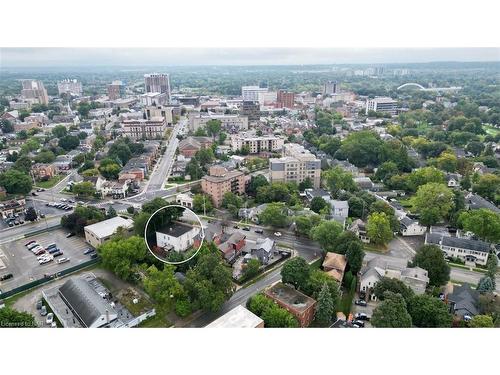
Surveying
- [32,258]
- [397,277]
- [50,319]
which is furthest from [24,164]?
[397,277]

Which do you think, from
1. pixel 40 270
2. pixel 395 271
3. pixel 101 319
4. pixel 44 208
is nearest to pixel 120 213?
pixel 44 208

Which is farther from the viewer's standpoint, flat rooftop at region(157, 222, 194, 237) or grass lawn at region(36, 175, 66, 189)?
grass lawn at region(36, 175, 66, 189)

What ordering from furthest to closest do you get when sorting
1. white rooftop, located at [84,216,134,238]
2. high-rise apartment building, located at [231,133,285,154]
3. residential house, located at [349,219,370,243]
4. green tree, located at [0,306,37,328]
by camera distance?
1. high-rise apartment building, located at [231,133,285,154]
2. residential house, located at [349,219,370,243]
3. white rooftop, located at [84,216,134,238]
4. green tree, located at [0,306,37,328]

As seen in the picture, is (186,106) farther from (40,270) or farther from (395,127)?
(40,270)

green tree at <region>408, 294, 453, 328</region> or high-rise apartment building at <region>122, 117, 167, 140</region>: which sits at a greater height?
high-rise apartment building at <region>122, 117, 167, 140</region>

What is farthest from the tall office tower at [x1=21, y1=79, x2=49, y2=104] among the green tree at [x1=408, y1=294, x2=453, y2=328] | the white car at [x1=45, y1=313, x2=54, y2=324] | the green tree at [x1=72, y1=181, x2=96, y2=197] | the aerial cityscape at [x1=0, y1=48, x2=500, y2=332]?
the green tree at [x1=408, y1=294, x2=453, y2=328]

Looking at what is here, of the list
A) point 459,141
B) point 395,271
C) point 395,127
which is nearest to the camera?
point 395,271

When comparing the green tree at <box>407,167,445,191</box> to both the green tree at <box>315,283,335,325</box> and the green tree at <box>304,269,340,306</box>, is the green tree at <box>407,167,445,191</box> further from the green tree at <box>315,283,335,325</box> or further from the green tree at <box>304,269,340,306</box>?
the green tree at <box>315,283,335,325</box>

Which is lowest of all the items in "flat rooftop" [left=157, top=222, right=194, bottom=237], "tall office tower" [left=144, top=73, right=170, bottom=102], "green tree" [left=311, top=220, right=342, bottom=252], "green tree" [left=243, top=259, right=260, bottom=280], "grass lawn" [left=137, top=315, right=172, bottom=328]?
"grass lawn" [left=137, top=315, right=172, bottom=328]
